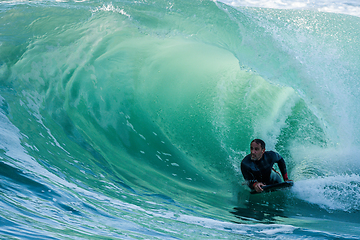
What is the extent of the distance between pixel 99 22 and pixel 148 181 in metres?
2.64

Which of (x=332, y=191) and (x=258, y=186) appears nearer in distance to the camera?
(x=258, y=186)

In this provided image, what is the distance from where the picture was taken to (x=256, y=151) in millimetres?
3420

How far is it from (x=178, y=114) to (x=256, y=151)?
166cm

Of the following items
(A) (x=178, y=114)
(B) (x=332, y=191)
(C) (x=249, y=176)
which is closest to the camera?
(B) (x=332, y=191)

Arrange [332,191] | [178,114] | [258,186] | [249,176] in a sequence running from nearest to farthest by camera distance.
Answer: [258,186] → [332,191] → [249,176] → [178,114]

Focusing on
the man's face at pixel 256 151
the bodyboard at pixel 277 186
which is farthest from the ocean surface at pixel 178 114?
the man's face at pixel 256 151

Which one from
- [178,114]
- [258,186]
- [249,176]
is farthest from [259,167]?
[178,114]

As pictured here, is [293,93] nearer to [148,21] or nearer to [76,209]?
[148,21]

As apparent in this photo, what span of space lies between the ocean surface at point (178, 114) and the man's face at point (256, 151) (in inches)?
16.8

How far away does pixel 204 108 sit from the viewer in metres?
4.90

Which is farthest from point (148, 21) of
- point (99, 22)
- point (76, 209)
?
point (76, 209)

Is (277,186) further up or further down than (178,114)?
further down

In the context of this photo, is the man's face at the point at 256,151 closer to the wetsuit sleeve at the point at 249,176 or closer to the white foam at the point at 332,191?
the wetsuit sleeve at the point at 249,176

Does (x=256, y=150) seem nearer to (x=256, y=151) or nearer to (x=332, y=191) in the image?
(x=256, y=151)
